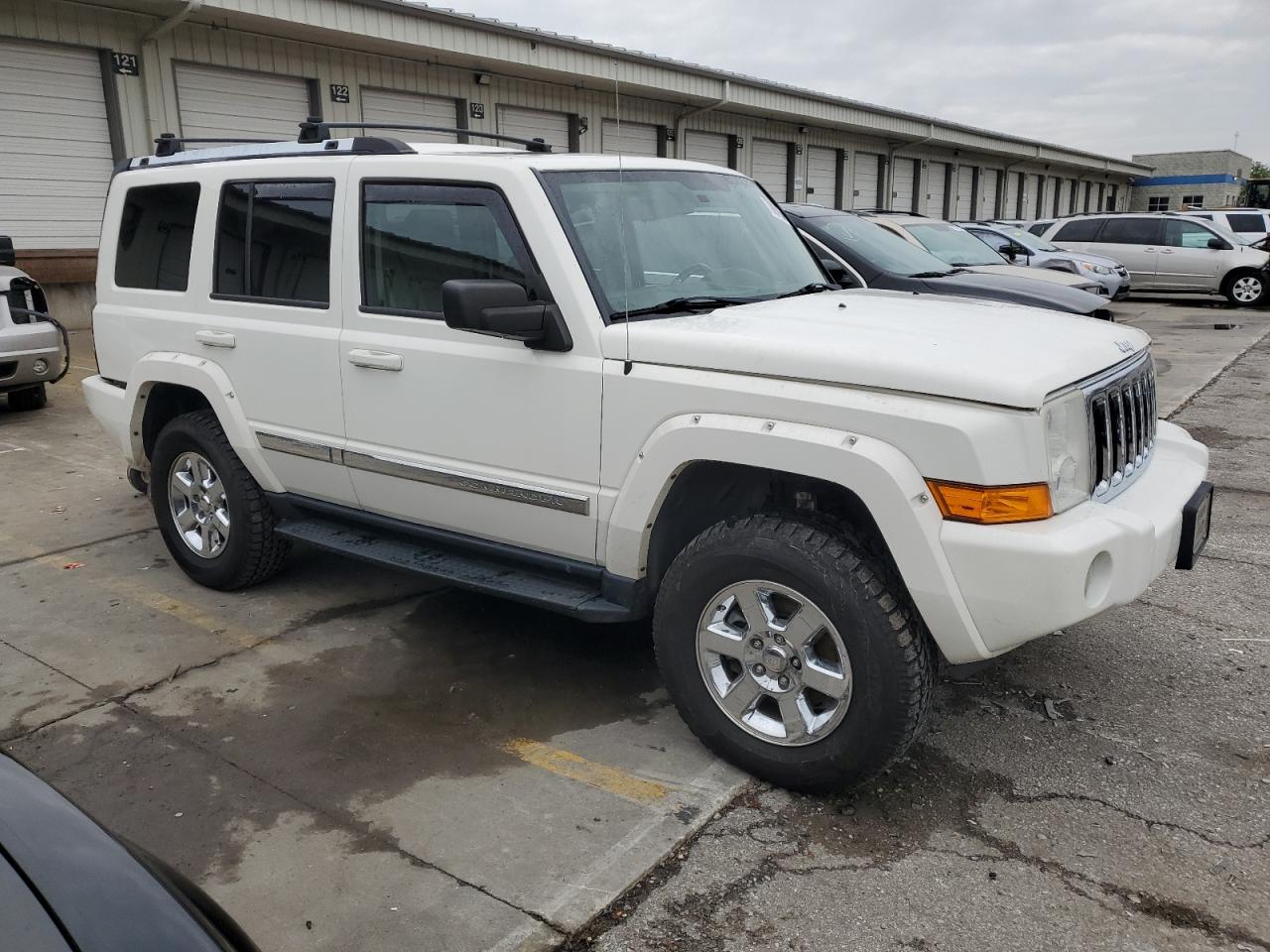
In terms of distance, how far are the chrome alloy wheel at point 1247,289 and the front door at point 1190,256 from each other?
383 mm

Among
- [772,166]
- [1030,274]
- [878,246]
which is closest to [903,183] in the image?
[772,166]

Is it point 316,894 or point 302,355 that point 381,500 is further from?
point 316,894

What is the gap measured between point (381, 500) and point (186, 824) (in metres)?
1.50

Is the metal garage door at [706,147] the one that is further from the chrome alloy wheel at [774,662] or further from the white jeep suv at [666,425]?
the chrome alloy wheel at [774,662]

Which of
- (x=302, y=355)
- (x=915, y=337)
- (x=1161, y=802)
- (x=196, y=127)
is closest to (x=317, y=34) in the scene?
(x=196, y=127)

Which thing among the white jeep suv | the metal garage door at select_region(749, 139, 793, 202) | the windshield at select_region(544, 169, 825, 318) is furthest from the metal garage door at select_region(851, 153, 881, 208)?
the white jeep suv

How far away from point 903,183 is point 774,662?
3109cm

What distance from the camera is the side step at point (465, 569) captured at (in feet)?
11.9

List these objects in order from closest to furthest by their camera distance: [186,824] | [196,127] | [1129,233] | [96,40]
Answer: [186,824]
[96,40]
[196,127]
[1129,233]

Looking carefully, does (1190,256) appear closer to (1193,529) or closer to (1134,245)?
(1134,245)

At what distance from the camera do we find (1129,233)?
20.0m

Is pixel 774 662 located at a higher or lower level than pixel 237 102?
lower

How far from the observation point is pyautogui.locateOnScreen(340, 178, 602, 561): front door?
3.59 meters

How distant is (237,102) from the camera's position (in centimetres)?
1423
